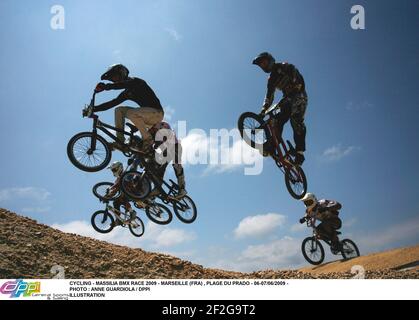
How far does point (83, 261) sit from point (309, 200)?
289 inches

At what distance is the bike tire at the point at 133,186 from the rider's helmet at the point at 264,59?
15.6 ft

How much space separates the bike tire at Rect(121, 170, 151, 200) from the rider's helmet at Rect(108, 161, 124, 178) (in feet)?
4.43

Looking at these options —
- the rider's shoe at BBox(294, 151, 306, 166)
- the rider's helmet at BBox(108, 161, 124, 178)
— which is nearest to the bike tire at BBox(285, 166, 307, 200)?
the rider's shoe at BBox(294, 151, 306, 166)

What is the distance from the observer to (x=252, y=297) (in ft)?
26.2

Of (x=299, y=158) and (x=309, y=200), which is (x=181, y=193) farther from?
(x=309, y=200)

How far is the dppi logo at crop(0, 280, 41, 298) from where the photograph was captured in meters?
7.96

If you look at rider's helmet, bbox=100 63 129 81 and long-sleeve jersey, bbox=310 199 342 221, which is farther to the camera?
long-sleeve jersey, bbox=310 199 342 221

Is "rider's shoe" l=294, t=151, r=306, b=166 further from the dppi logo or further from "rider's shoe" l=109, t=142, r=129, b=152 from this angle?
the dppi logo

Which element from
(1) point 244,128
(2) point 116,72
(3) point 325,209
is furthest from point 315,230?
(2) point 116,72

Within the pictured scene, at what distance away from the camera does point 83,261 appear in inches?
384

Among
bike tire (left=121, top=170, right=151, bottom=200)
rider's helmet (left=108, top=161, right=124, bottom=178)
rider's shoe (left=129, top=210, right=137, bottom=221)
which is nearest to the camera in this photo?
bike tire (left=121, top=170, right=151, bottom=200)

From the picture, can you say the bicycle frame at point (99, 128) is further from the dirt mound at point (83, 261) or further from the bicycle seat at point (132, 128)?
the dirt mound at point (83, 261)

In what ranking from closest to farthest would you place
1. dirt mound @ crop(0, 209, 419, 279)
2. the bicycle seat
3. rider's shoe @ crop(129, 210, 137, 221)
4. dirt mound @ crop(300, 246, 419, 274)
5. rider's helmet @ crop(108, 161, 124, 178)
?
dirt mound @ crop(0, 209, 419, 279)
dirt mound @ crop(300, 246, 419, 274)
the bicycle seat
rider's helmet @ crop(108, 161, 124, 178)
rider's shoe @ crop(129, 210, 137, 221)

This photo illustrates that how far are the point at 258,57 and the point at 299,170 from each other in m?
3.62
